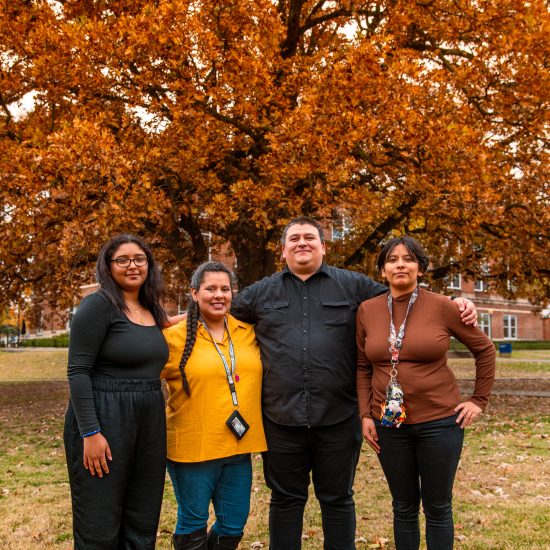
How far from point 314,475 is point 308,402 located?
20.8 inches

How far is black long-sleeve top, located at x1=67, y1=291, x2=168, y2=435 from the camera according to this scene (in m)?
3.29

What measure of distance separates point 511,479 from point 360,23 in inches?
384

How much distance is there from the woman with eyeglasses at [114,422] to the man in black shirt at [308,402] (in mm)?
753

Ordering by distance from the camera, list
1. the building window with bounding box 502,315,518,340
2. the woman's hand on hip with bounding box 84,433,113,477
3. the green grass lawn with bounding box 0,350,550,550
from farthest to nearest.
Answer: the building window with bounding box 502,315,518,340 → the green grass lawn with bounding box 0,350,550,550 → the woman's hand on hip with bounding box 84,433,113,477

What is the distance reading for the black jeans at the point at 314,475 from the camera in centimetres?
384

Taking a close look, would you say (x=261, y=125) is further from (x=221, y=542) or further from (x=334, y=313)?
(x=221, y=542)

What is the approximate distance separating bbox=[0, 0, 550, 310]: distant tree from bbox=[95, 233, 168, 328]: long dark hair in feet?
16.4

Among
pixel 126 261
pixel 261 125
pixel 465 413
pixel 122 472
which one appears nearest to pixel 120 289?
pixel 126 261

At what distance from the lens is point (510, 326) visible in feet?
175

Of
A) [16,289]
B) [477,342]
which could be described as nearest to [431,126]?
[477,342]

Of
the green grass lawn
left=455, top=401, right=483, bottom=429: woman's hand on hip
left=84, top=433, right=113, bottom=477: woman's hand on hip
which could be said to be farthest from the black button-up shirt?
the green grass lawn

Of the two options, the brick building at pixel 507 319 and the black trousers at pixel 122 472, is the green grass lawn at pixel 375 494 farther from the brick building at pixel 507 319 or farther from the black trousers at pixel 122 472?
the brick building at pixel 507 319

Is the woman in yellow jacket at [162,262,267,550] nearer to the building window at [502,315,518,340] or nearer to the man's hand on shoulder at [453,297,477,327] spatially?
the man's hand on shoulder at [453,297,477,327]

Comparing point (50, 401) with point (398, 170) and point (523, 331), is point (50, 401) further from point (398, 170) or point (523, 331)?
point (523, 331)
